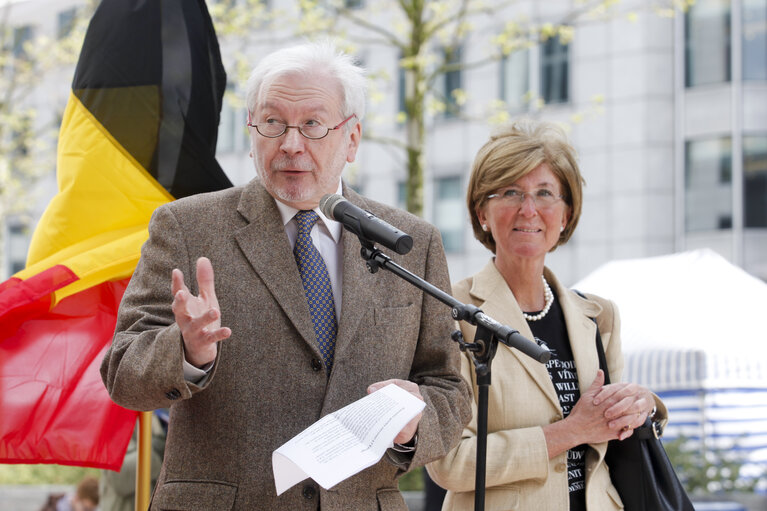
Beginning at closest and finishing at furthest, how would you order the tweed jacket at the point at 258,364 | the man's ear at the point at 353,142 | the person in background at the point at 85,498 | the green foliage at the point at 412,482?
the tweed jacket at the point at 258,364, the man's ear at the point at 353,142, the person in background at the point at 85,498, the green foliage at the point at 412,482

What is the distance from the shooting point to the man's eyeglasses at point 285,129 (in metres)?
2.61

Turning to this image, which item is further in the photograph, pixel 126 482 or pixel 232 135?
pixel 232 135

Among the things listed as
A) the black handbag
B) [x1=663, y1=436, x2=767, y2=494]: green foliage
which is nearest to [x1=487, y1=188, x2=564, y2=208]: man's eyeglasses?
the black handbag

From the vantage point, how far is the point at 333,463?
208 centimetres

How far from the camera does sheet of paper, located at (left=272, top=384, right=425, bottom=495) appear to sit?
2.07 meters

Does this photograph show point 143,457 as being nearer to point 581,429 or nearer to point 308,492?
point 308,492

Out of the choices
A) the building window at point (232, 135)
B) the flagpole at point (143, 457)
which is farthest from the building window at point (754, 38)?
the flagpole at point (143, 457)

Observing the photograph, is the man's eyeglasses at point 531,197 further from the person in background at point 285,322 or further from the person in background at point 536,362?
the person in background at point 285,322

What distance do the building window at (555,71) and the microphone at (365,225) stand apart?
53.9 ft

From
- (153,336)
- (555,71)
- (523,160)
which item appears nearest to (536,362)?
(523,160)

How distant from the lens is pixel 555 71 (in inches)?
718

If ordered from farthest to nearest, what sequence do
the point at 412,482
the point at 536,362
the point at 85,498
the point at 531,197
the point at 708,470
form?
the point at 708,470, the point at 412,482, the point at 85,498, the point at 531,197, the point at 536,362

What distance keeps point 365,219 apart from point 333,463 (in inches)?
24.4

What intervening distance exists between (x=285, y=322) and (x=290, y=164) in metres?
0.46
